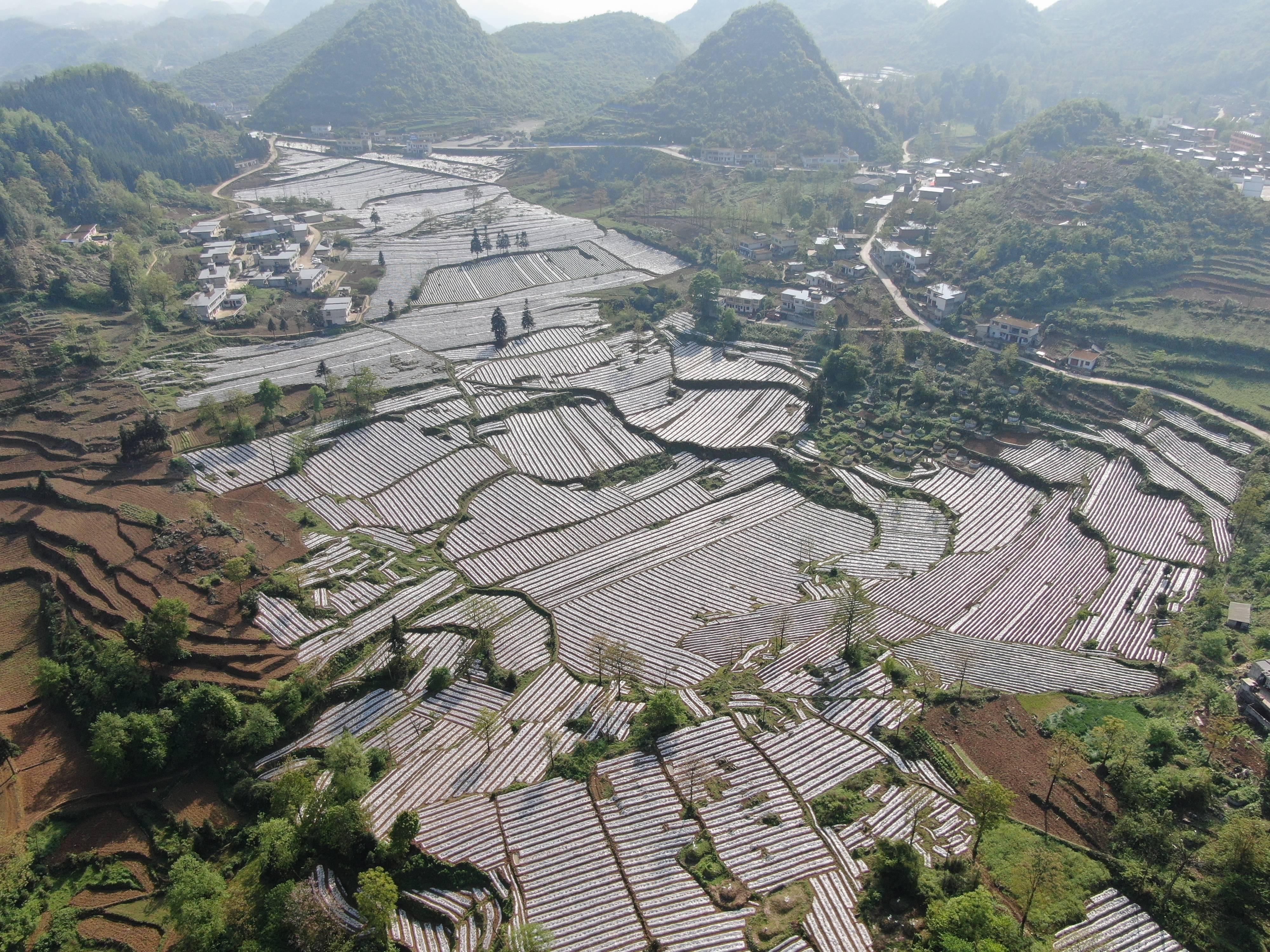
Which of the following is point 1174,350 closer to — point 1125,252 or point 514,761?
point 1125,252

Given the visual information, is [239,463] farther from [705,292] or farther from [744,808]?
[705,292]

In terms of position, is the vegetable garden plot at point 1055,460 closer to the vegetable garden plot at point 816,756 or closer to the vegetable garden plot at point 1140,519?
the vegetable garden plot at point 1140,519

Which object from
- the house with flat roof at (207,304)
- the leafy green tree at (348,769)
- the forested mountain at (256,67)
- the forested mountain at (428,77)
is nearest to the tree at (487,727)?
the leafy green tree at (348,769)

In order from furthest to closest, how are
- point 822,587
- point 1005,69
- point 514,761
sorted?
point 1005,69
point 822,587
point 514,761

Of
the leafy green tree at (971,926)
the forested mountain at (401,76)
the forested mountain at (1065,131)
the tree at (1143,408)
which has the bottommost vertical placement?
the leafy green tree at (971,926)

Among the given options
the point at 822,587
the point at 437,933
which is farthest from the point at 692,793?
the point at 822,587

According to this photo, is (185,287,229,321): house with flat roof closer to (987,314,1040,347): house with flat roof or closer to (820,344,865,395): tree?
Result: (820,344,865,395): tree
